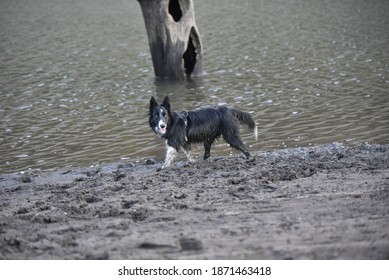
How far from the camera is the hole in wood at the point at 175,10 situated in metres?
14.8

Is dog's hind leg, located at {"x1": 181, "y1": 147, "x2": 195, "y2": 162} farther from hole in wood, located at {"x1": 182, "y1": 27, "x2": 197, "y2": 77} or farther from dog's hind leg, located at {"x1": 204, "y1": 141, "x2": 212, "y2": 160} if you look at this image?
hole in wood, located at {"x1": 182, "y1": 27, "x2": 197, "y2": 77}

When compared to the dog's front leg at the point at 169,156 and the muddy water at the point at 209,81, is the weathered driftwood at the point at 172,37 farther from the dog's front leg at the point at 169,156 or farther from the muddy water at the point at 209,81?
the dog's front leg at the point at 169,156

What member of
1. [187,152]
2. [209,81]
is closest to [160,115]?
[187,152]

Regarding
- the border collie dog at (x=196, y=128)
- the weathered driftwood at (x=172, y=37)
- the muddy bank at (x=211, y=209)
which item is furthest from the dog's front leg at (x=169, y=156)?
the weathered driftwood at (x=172, y=37)

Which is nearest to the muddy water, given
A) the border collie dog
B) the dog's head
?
the border collie dog

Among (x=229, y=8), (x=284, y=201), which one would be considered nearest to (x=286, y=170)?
Answer: (x=284, y=201)

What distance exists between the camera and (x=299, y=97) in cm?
1248

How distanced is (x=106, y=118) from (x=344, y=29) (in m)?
11.3

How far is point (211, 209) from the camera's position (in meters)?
6.04

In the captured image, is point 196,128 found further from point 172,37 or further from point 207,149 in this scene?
point 172,37

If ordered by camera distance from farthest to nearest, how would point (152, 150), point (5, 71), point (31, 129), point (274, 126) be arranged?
point (5, 71), point (31, 129), point (274, 126), point (152, 150)

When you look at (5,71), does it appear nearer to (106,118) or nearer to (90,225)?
(106,118)

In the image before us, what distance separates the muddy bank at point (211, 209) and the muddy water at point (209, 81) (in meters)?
1.36

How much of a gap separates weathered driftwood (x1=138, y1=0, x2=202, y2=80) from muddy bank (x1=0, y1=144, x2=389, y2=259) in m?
6.35
